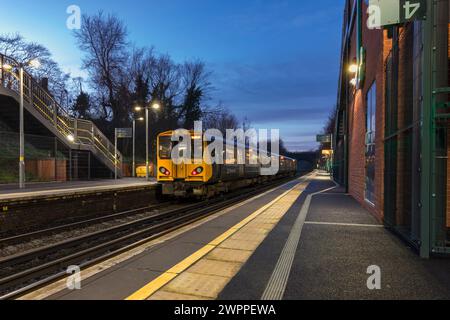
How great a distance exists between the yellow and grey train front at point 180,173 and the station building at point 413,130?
6344 mm

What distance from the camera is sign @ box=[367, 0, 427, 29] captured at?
5578mm

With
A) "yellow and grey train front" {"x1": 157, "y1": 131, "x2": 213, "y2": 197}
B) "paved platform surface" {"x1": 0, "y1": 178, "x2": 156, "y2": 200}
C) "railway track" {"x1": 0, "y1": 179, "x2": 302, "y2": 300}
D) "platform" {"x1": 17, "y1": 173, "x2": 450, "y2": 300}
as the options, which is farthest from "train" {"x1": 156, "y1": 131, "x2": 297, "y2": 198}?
"platform" {"x1": 17, "y1": 173, "x2": 450, "y2": 300}

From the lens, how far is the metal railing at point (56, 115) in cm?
1892

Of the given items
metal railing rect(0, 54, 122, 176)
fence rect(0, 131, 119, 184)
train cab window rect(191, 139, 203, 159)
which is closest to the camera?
train cab window rect(191, 139, 203, 159)

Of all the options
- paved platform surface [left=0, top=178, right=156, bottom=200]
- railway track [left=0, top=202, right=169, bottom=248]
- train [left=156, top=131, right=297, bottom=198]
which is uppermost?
train [left=156, top=131, right=297, bottom=198]

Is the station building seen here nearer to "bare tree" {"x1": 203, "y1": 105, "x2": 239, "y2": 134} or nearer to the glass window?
the glass window

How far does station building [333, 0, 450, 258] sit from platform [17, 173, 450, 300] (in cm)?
60

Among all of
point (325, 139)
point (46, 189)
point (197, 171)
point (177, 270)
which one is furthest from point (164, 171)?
point (325, 139)

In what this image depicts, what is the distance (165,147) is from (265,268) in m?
10.4

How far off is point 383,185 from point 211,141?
7.91 metres

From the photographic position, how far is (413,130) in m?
6.21

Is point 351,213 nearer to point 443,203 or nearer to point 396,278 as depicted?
point 443,203

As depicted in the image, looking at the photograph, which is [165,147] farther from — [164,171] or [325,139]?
[325,139]
